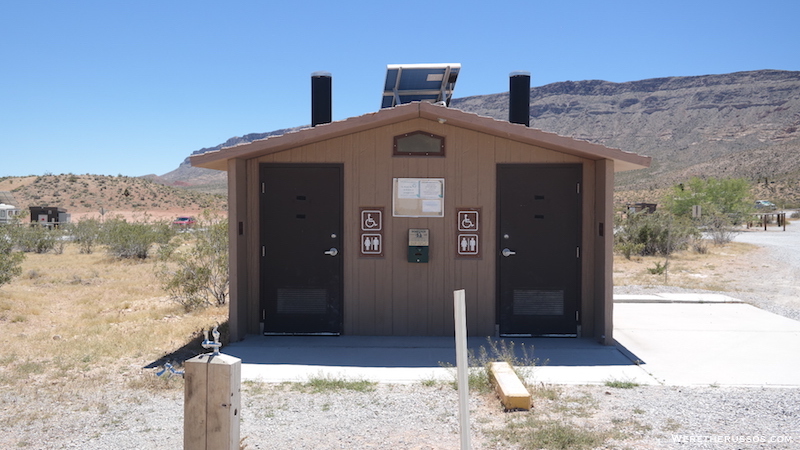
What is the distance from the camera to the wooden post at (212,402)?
3.33 meters

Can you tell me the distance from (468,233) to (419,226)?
639mm

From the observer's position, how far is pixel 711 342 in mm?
7953

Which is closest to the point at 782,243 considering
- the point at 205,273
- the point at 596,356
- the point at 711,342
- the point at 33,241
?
the point at 711,342

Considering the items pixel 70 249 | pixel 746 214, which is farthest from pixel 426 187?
pixel 746 214

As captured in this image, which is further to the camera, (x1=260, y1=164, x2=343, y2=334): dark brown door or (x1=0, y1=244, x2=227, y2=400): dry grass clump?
(x1=260, y1=164, x2=343, y2=334): dark brown door

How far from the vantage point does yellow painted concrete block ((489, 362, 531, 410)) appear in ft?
17.2

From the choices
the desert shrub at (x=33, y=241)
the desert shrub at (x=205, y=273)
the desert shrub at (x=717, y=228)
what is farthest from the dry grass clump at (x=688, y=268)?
the desert shrub at (x=33, y=241)

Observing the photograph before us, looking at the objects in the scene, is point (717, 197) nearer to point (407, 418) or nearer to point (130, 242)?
point (130, 242)

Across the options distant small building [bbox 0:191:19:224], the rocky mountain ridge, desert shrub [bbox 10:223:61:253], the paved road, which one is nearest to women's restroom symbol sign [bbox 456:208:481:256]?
the paved road

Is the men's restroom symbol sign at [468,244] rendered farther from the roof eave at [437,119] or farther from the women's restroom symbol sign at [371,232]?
the roof eave at [437,119]

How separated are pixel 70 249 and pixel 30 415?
23151mm

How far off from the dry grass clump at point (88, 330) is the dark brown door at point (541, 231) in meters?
4.18

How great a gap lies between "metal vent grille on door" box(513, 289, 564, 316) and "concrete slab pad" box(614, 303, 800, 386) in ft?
2.99

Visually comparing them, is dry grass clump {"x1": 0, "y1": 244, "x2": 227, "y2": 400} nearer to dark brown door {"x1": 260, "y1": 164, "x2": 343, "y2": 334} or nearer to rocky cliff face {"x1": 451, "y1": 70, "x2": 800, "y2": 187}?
dark brown door {"x1": 260, "y1": 164, "x2": 343, "y2": 334}
